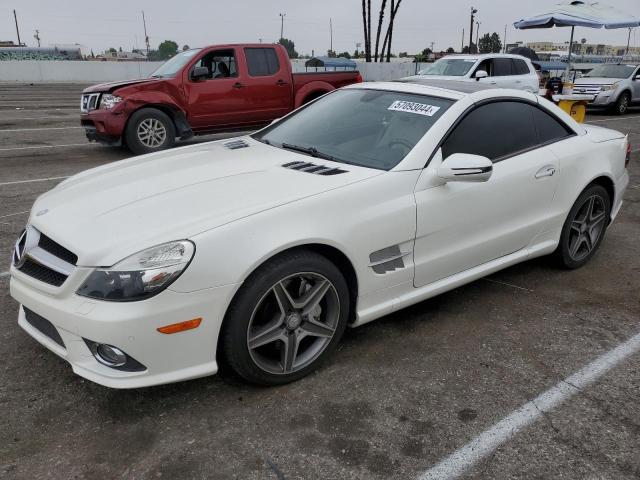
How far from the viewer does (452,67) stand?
13.8m

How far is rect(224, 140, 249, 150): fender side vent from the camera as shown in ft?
12.8

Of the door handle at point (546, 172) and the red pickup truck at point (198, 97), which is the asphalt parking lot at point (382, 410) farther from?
the red pickup truck at point (198, 97)

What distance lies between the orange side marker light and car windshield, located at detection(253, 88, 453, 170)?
1378mm

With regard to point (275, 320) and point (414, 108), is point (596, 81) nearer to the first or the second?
point (414, 108)

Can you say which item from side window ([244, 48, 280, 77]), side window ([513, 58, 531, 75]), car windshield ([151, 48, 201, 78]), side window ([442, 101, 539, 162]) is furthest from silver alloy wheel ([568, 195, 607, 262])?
side window ([513, 58, 531, 75])

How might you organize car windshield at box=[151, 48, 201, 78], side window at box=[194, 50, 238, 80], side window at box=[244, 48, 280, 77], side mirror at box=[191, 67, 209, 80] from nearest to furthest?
side mirror at box=[191, 67, 209, 80] < car windshield at box=[151, 48, 201, 78] < side window at box=[194, 50, 238, 80] < side window at box=[244, 48, 280, 77]

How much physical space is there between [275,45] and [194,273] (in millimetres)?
8703

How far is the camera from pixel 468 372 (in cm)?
303

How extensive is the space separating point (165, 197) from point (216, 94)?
279 inches

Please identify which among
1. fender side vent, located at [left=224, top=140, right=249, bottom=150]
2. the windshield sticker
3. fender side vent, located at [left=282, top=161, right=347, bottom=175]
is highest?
the windshield sticker

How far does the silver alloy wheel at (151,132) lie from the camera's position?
8984 mm

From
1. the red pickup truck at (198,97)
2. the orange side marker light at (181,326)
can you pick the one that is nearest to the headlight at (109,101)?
the red pickup truck at (198,97)

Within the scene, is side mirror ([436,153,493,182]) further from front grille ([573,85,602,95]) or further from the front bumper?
front grille ([573,85,602,95])

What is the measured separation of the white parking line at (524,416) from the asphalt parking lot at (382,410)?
1 cm
